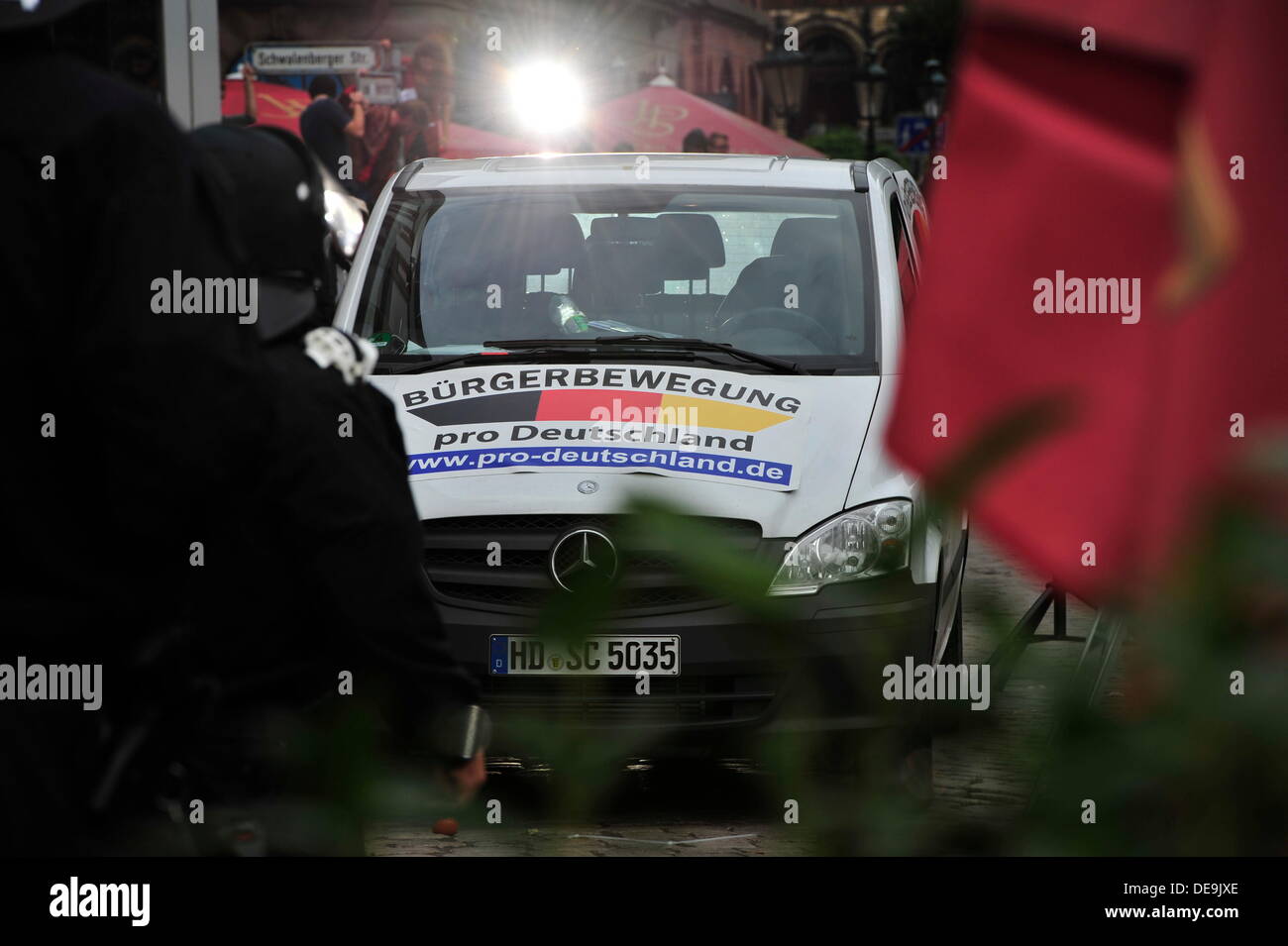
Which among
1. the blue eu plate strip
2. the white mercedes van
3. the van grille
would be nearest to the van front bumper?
the white mercedes van

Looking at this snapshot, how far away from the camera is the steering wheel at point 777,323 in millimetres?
6129

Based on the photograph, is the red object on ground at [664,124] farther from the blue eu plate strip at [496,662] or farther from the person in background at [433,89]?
A: the blue eu plate strip at [496,662]

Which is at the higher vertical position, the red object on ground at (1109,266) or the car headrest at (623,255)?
the car headrest at (623,255)

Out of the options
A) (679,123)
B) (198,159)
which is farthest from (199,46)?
(679,123)

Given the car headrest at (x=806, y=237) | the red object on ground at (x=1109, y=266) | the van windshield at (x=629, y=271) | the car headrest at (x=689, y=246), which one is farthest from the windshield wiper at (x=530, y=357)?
the red object on ground at (x=1109, y=266)

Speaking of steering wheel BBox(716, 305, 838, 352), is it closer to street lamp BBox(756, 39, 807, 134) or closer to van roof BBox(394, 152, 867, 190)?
van roof BBox(394, 152, 867, 190)

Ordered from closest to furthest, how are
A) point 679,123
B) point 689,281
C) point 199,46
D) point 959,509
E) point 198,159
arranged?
point 959,509, point 198,159, point 689,281, point 199,46, point 679,123

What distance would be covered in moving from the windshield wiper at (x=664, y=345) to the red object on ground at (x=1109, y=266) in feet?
15.3

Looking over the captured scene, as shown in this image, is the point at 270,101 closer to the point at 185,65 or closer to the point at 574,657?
the point at 185,65
